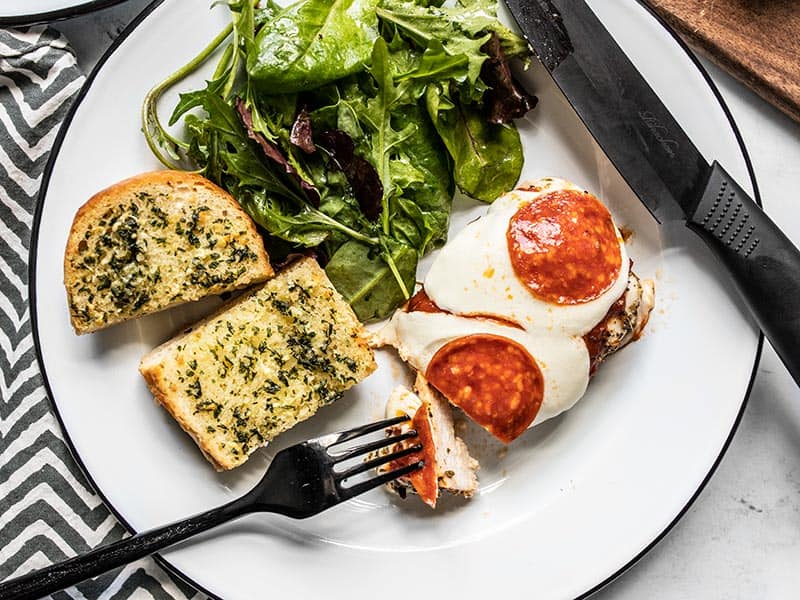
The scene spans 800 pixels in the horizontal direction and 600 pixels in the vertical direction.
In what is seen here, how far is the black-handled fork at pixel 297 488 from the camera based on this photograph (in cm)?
248

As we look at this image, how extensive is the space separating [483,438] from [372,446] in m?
0.48

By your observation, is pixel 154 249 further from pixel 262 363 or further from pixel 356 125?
pixel 356 125

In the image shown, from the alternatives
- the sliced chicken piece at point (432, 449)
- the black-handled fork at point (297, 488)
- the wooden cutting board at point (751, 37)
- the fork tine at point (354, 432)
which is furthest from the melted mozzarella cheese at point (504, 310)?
the wooden cutting board at point (751, 37)

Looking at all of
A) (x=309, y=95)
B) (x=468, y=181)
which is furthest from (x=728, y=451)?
(x=309, y=95)

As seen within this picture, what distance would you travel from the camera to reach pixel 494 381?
254cm

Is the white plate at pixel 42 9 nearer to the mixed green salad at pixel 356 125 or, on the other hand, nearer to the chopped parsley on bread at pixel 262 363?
the mixed green salad at pixel 356 125

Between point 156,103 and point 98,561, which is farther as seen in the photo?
point 156,103

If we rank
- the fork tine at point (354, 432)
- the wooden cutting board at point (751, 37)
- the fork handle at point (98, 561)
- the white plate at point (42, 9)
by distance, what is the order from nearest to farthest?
1. the fork handle at point (98, 561)
2. the fork tine at point (354, 432)
3. the white plate at point (42, 9)
4. the wooden cutting board at point (751, 37)

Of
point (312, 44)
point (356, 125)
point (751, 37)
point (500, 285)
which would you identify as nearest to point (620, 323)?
point (500, 285)

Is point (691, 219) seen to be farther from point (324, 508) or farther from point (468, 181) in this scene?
point (324, 508)

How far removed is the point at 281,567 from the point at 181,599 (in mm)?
352

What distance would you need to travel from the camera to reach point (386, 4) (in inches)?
103

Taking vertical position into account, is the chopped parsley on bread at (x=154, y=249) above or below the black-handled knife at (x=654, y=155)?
above

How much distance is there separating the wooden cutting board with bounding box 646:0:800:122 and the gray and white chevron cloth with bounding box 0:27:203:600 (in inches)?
79.4
